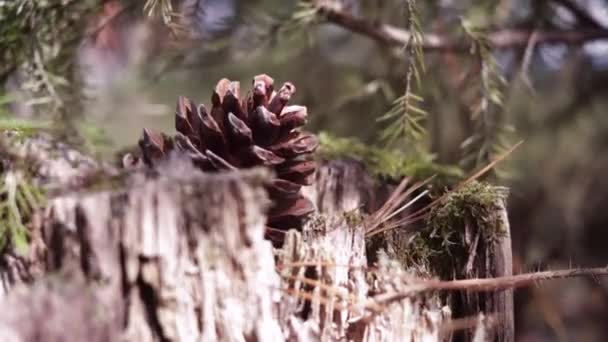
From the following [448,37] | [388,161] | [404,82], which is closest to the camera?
[388,161]

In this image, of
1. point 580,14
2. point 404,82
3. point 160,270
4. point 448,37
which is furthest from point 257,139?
point 580,14

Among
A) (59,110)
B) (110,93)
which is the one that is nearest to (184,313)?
(59,110)

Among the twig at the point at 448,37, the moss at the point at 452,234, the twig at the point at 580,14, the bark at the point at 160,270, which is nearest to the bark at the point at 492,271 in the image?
the moss at the point at 452,234

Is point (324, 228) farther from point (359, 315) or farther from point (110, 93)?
point (110, 93)

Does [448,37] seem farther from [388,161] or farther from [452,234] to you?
[452,234]

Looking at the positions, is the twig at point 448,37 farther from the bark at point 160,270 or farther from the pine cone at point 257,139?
the bark at point 160,270

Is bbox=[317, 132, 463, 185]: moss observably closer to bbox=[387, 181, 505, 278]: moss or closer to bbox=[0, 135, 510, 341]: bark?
bbox=[387, 181, 505, 278]: moss

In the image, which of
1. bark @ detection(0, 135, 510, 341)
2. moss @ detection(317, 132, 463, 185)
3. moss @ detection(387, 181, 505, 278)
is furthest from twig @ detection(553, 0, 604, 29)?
bark @ detection(0, 135, 510, 341)

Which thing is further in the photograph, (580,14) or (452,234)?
(580,14)
